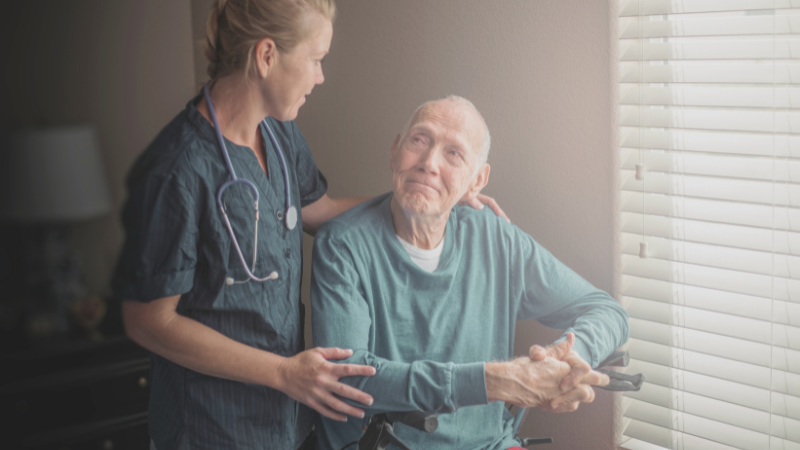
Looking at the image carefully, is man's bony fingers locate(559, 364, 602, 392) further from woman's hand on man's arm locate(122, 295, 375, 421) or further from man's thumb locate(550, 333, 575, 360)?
woman's hand on man's arm locate(122, 295, 375, 421)

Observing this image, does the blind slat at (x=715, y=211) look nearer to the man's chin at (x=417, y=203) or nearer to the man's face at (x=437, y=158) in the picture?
the man's face at (x=437, y=158)

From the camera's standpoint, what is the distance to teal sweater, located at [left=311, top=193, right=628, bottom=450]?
1.42 metres

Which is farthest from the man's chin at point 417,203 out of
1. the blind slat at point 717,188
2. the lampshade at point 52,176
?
the lampshade at point 52,176

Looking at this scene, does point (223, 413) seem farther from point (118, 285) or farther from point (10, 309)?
point (10, 309)

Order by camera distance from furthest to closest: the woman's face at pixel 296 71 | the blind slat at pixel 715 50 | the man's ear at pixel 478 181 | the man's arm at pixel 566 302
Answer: the man's ear at pixel 478 181 → the man's arm at pixel 566 302 → the blind slat at pixel 715 50 → the woman's face at pixel 296 71

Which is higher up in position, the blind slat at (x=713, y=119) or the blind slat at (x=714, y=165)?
the blind slat at (x=713, y=119)

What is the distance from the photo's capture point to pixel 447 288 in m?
1.51

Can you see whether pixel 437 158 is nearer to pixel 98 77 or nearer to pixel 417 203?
pixel 417 203

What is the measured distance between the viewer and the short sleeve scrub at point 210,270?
117cm

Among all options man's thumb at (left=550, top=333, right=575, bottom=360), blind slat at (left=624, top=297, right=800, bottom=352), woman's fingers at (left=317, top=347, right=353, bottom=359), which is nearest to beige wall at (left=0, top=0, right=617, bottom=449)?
blind slat at (left=624, top=297, right=800, bottom=352)

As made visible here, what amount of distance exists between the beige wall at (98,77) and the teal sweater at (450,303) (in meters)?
0.62

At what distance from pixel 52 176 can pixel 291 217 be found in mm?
592

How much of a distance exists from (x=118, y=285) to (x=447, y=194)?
77 centimetres

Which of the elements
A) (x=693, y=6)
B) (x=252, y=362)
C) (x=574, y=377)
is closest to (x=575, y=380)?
(x=574, y=377)
